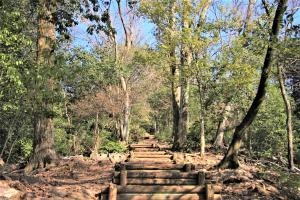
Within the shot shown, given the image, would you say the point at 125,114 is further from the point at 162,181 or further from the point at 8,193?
the point at 8,193

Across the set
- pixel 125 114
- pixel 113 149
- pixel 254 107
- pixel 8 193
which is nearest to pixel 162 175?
pixel 254 107

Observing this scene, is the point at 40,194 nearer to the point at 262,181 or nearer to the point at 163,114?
the point at 262,181

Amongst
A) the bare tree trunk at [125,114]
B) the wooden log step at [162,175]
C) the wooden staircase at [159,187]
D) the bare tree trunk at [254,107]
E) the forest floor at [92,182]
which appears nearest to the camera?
the forest floor at [92,182]

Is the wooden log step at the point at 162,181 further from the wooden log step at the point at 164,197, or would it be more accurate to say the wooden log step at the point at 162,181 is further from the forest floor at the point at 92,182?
the forest floor at the point at 92,182

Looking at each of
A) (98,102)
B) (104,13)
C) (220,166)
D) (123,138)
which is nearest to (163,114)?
(123,138)

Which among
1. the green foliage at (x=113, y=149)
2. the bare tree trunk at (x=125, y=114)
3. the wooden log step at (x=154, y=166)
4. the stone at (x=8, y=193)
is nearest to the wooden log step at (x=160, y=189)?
the stone at (x=8, y=193)

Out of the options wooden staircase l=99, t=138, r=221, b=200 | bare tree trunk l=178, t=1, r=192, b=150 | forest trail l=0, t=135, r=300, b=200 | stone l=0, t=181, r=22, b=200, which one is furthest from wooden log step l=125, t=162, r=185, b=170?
bare tree trunk l=178, t=1, r=192, b=150

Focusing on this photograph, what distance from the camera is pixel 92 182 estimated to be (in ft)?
35.9

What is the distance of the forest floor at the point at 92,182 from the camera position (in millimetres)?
8289

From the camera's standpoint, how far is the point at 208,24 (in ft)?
52.4

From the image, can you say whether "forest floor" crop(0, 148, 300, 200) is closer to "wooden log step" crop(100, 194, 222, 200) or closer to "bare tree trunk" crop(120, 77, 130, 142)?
"wooden log step" crop(100, 194, 222, 200)

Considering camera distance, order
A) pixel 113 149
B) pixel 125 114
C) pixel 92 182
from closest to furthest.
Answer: pixel 92 182 → pixel 113 149 → pixel 125 114

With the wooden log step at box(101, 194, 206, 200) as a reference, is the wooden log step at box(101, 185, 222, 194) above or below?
above

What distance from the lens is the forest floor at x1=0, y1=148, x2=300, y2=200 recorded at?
8.29 m
